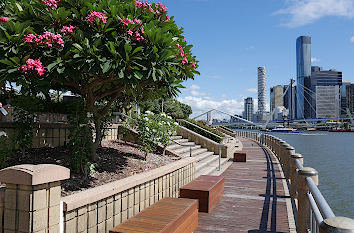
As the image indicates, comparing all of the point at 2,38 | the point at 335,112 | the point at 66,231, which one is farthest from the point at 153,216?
the point at 335,112

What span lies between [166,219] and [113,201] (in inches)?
35.3

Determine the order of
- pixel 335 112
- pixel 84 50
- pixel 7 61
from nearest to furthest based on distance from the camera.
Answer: pixel 7 61 < pixel 84 50 < pixel 335 112

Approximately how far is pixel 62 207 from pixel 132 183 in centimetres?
170

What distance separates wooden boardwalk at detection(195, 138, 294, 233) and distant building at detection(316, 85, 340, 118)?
191 meters

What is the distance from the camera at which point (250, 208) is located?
7.57 m

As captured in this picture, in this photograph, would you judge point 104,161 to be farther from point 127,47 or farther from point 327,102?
point 327,102

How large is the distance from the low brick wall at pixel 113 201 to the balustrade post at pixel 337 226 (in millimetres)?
2922

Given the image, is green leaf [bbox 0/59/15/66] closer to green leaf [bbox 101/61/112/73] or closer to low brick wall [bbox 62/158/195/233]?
green leaf [bbox 101/61/112/73]

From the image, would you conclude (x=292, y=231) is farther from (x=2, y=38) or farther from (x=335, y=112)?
(x=335, y=112)

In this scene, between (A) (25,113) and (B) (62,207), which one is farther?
(A) (25,113)

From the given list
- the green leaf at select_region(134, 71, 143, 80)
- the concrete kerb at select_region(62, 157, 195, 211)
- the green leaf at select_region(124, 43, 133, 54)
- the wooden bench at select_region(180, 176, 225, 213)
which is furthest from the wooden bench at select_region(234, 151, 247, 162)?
the green leaf at select_region(124, 43, 133, 54)

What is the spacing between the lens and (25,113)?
21.6 ft

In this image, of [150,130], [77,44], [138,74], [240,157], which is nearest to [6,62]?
[77,44]

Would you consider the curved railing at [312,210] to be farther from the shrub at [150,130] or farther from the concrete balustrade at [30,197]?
the shrub at [150,130]
